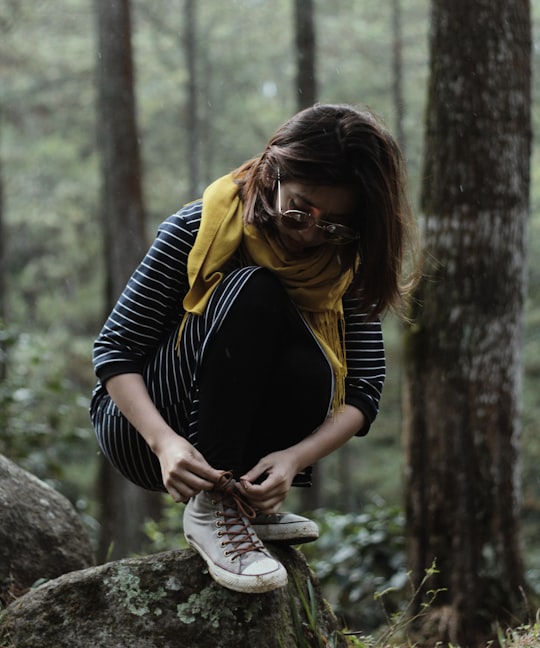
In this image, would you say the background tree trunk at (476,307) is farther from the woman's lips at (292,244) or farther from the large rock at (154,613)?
the large rock at (154,613)

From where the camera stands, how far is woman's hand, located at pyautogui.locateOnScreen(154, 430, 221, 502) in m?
2.03

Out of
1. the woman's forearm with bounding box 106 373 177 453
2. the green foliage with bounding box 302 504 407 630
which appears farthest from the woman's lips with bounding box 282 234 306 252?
the green foliage with bounding box 302 504 407 630

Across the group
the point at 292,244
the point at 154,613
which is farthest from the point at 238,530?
the point at 292,244

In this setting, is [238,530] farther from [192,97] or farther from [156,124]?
[156,124]

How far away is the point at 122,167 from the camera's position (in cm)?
739

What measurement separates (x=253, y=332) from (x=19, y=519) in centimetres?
121

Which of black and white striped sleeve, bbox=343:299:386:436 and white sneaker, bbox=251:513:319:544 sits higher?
black and white striped sleeve, bbox=343:299:386:436

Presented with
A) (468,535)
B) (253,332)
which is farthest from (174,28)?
(253,332)

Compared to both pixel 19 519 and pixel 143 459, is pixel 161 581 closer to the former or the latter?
pixel 143 459

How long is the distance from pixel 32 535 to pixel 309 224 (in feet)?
4.80

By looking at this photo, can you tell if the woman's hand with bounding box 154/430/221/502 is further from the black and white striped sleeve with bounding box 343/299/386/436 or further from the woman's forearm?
the black and white striped sleeve with bounding box 343/299/386/436

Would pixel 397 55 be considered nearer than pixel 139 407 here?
No

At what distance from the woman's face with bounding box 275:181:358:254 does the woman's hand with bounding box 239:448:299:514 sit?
0.58 meters

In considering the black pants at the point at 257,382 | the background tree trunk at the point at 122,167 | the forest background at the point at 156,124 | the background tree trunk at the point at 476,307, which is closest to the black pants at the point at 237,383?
the black pants at the point at 257,382
